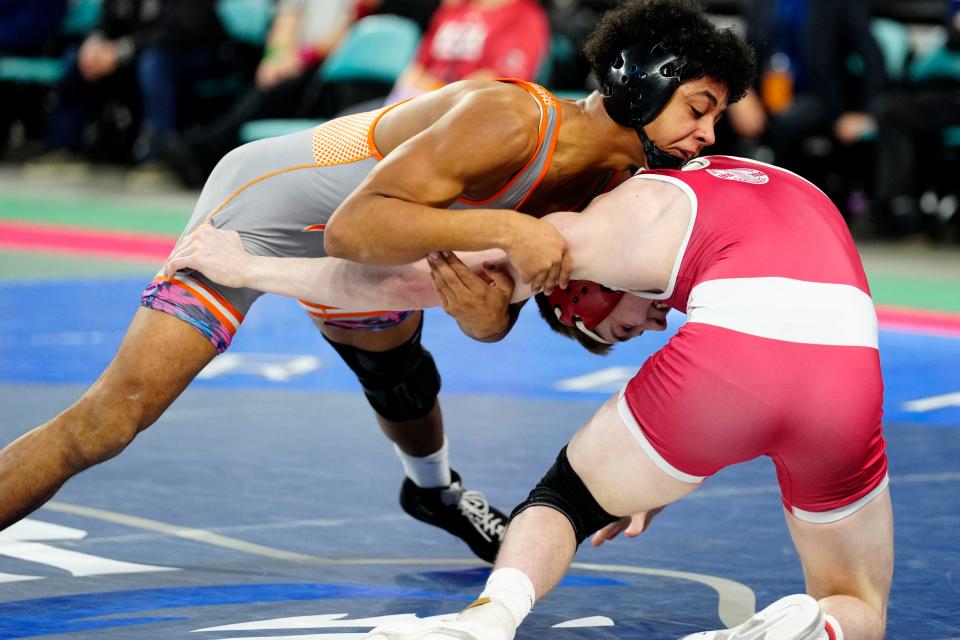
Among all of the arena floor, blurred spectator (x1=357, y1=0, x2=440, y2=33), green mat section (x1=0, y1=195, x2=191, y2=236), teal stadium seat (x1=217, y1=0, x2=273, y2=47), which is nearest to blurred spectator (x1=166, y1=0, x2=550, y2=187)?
blurred spectator (x1=357, y1=0, x2=440, y2=33)

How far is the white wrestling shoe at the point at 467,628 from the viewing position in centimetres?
264

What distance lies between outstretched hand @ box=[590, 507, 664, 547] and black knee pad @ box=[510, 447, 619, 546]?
1.04 feet

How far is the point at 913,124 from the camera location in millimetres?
8570

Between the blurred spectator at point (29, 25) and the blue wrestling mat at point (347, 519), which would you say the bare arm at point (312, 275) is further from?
the blurred spectator at point (29, 25)

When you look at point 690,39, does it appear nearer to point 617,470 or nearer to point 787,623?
point 617,470

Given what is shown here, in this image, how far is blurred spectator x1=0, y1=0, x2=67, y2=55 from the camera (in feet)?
41.1

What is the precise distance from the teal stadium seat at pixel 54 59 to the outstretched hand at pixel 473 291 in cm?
1033

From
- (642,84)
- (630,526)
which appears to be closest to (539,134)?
(642,84)

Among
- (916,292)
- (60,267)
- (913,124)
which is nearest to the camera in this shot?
(916,292)

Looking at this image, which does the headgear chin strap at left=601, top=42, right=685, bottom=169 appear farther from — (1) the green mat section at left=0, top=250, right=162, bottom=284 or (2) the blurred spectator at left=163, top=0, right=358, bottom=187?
(2) the blurred spectator at left=163, top=0, right=358, bottom=187

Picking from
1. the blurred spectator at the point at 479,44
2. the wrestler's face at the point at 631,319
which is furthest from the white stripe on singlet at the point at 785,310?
the blurred spectator at the point at 479,44

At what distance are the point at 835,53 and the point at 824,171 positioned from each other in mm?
816

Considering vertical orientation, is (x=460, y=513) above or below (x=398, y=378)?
below

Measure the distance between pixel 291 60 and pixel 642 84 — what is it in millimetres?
7707
